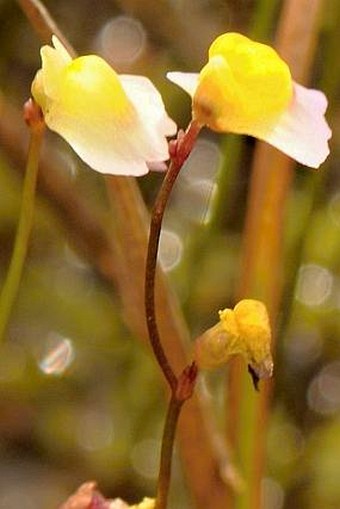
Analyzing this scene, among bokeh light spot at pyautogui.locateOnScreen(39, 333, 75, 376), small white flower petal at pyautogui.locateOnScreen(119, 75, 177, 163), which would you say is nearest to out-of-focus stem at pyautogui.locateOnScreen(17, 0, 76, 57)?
small white flower petal at pyautogui.locateOnScreen(119, 75, 177, 163)

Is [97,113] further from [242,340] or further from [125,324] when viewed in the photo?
[125,324]

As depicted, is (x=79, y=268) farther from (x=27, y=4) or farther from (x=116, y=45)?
(x=27, y=4)

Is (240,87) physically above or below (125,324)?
above

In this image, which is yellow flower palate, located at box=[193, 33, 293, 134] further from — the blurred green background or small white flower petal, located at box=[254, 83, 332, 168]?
the blurred green background

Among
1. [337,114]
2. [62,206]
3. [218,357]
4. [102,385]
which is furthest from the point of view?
[102,385]

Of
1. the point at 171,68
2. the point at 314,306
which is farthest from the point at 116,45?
the point at 314,306

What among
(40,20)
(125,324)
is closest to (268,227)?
(40,20)
